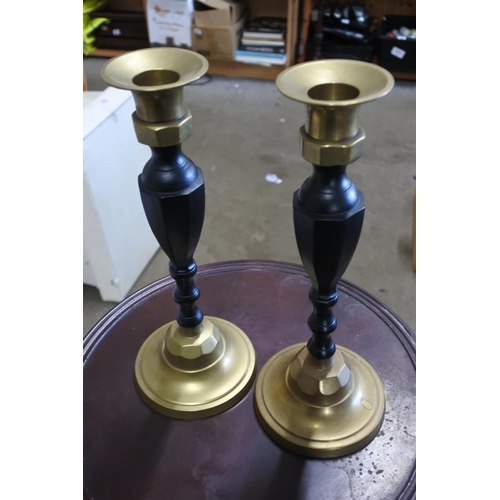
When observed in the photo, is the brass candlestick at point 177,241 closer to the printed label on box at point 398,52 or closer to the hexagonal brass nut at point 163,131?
the hexagonal brass nut at point 163,131

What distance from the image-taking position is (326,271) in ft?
1.49

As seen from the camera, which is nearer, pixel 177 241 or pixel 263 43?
pixel 177 241

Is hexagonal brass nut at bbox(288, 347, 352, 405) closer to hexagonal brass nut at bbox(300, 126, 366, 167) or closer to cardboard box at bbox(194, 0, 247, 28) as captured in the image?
hexagonal brass nut at bbox(300, 126, 366, 167)

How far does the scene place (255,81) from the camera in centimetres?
236

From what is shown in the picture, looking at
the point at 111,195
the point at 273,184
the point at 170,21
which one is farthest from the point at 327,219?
the point at 170,21

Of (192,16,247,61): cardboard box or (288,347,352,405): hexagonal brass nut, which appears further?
(192,16,247,61): cardboard box

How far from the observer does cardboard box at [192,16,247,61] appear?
211 centimetres

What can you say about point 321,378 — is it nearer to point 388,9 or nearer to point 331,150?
point 331,150

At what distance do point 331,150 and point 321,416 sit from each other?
0.29 m

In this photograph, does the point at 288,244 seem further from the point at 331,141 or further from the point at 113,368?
the point at 331,141

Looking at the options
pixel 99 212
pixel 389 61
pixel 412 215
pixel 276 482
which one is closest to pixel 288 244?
pixel 412 215

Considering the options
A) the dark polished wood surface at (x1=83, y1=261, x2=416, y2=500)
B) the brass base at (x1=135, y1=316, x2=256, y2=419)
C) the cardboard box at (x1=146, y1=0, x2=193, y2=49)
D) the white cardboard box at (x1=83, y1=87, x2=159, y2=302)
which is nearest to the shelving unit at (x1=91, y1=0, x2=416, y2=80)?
the cardboard box at (x1=146, y1=0, x2=193, y2=49)

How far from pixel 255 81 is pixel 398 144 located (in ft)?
2.66

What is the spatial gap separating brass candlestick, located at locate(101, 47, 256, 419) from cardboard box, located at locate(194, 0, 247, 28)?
1758 mm
